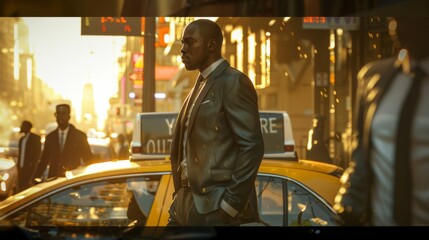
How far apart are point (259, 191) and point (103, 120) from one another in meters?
0.87

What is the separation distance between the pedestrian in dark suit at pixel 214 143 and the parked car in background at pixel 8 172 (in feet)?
2.61

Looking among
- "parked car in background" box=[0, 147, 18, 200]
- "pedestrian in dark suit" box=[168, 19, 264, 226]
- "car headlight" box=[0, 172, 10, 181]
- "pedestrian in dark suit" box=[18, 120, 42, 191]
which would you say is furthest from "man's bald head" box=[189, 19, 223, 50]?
"car headlight" box=[0, 172, 10, 181]

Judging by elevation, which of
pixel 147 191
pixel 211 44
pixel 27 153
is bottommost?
pixel 147 191

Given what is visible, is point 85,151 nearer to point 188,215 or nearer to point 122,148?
point 122,148

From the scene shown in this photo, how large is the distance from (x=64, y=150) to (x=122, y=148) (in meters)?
0.30

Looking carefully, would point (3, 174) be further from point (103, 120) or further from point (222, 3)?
point (222, 3)

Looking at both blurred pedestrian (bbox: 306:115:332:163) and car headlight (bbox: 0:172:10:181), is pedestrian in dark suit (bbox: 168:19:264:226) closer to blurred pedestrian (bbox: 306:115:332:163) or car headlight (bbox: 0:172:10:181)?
blurred pedestrian (bbox: 306:115:332:163)

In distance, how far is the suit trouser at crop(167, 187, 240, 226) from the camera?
4340 millimetres

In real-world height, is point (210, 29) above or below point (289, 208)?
above

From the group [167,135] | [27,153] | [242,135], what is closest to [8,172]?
[27,153]

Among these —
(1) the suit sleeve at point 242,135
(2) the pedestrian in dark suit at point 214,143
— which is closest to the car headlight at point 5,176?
(2) the pedestrian in dark suit at point 214,143

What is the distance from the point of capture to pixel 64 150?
440 cm

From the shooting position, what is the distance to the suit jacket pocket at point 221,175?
430 cm

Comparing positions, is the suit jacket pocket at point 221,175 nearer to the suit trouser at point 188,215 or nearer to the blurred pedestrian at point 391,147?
the suit trouser at point 188,215
